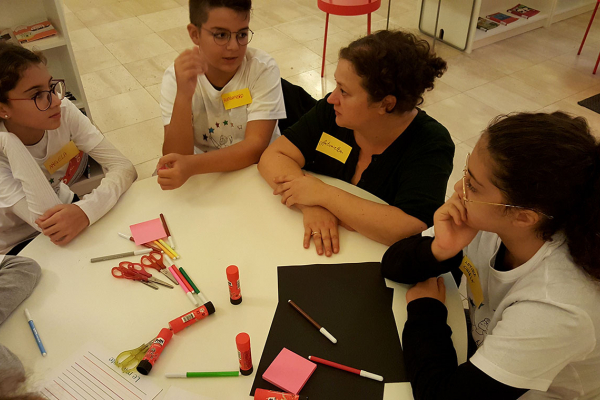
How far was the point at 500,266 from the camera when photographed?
1.25 meters

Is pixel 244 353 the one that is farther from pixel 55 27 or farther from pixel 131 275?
pixel 55 27

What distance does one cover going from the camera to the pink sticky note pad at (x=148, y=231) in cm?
145

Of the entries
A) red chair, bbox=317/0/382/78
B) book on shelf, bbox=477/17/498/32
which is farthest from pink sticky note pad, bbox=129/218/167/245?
book on shelf, bbox=477/17/498/32

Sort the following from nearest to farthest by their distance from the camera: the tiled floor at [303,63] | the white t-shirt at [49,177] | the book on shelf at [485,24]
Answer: the white t-shirt at [49,177]
the tiled floor at [303,63]
the book on shelf at [485,24]

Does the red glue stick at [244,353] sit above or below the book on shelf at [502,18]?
above

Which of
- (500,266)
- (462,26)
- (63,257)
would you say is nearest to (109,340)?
(63,257)

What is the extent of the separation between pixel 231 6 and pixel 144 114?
7.03 ft

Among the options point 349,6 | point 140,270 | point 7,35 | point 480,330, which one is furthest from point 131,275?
point 349,6

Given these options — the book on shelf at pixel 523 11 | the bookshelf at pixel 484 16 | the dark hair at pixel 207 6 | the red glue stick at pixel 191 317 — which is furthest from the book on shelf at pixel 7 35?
the book on shelf at pixel 523 11

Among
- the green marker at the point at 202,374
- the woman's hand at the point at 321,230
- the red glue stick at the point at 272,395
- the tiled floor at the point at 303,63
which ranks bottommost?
the tiled floor at the point at 303,63

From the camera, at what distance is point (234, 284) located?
1200 millimetres

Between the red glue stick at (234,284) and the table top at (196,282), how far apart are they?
0.07ft

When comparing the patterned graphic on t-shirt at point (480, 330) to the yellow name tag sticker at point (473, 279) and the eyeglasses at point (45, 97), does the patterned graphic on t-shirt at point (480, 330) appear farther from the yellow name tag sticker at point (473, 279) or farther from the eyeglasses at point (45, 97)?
the eyeglasses at point (45, 97)

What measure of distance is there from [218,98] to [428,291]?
119 centimetres
